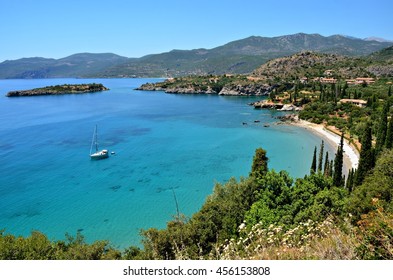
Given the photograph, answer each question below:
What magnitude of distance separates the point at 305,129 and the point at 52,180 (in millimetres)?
46630

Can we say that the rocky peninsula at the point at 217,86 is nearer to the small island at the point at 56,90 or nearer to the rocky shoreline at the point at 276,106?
the small island at the point at 56,90

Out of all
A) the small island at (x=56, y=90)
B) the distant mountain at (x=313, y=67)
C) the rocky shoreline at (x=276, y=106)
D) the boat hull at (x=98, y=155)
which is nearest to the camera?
the boat hull at (x=98, y=155)

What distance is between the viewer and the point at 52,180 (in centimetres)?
3559

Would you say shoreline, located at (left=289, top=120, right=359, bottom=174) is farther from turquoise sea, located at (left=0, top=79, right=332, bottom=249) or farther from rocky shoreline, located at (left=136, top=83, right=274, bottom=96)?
rocky shoreline, located at (left=136, top=83, right=274, bottom=96)

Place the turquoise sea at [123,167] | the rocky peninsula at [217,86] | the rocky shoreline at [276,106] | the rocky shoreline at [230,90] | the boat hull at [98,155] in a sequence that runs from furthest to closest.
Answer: the rocky peninsula at [217,86] → the rocky shoreline at [230,90] → the rocky shoreline at [276,106] → the boat hull at [98,155] → the turquoise sea at [123,167]

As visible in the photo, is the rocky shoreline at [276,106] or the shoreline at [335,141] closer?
the shoreline at [335,141]

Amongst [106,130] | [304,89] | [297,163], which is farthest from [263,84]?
[297,163]

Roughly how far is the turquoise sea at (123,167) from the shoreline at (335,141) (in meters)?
2.52

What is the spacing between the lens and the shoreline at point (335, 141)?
3538cm

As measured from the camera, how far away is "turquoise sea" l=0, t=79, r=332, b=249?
26375 millimetres

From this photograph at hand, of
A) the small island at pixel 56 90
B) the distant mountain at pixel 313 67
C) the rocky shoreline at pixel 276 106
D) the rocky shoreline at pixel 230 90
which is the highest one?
the distant mountain at pixel 313 67

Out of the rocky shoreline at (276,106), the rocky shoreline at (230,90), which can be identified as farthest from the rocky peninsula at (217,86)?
the rocky shoreline at (276,106)

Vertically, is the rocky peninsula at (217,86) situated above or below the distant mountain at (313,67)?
below

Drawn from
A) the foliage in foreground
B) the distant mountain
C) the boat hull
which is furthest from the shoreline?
the distant mountain
